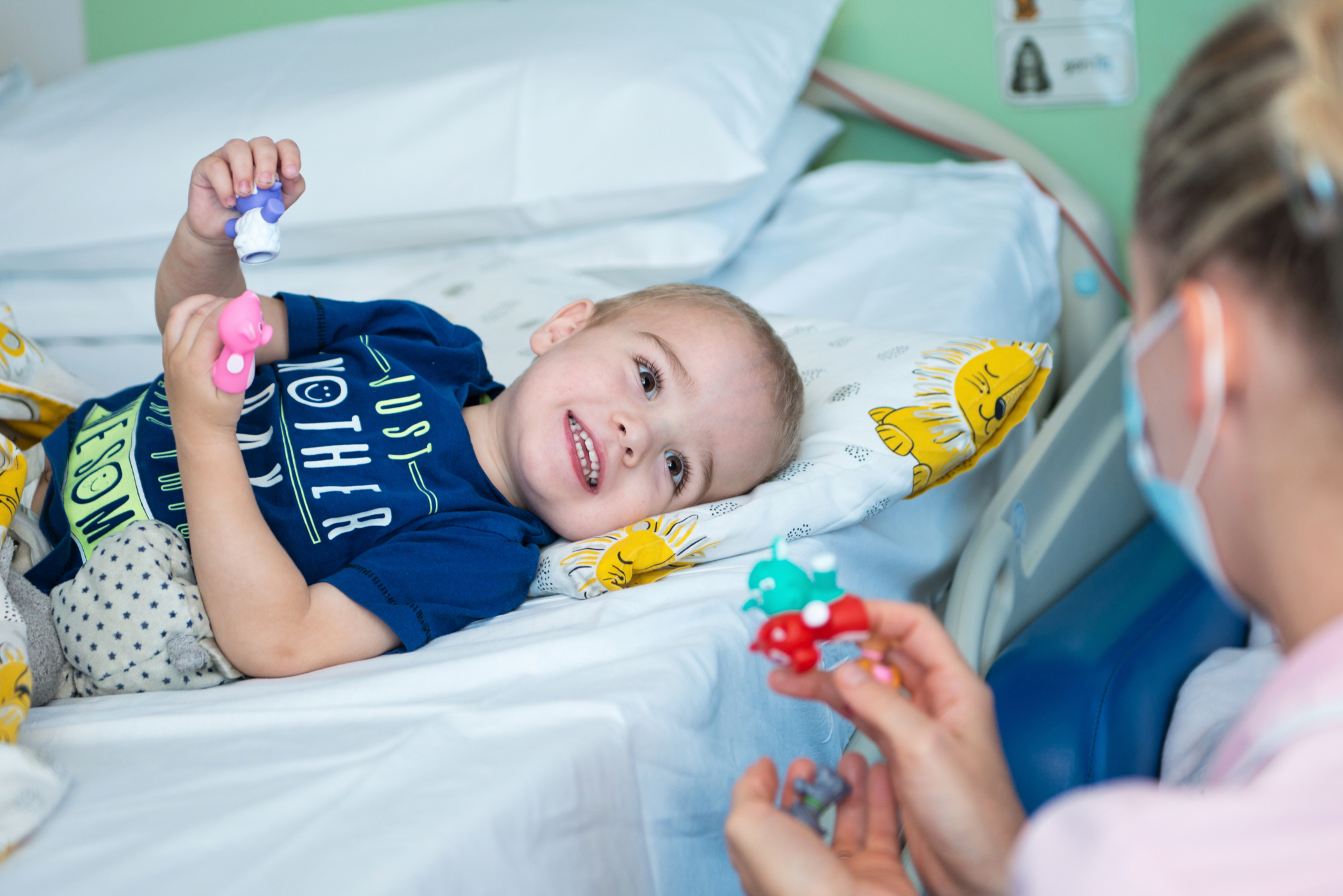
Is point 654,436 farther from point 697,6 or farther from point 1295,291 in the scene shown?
point 697,6

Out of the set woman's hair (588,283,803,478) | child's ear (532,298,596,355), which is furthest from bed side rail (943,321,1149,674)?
child's ear (532,298,596,355)

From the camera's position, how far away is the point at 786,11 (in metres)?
1.75

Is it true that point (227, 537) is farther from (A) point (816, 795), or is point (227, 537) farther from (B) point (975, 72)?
(B) point (975, 72)

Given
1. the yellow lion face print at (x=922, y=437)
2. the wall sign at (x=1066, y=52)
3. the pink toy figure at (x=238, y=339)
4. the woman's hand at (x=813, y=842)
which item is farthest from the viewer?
the wall sign at (x=1066, y=52)

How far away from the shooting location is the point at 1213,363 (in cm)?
46

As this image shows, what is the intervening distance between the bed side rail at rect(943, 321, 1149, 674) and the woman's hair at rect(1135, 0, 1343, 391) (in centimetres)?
63

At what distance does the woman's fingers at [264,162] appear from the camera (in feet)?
3.14

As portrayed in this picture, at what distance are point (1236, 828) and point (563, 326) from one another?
0.91 m

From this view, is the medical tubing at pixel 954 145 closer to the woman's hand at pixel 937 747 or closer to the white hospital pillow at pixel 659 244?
the white hospital pillow at pixel 659 244

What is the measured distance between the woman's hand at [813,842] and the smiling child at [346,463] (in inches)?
15.4

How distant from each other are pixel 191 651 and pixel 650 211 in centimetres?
97

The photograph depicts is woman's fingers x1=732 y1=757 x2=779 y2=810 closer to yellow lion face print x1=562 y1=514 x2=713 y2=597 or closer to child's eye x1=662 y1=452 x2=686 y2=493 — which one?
yellow lion face print x1=562 y1=514 x2=713 y2=597

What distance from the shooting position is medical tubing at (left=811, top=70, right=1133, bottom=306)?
1.78 meters

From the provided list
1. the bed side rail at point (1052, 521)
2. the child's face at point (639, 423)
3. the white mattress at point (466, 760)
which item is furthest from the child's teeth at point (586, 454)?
the bed side rail at point (1052, 521)
